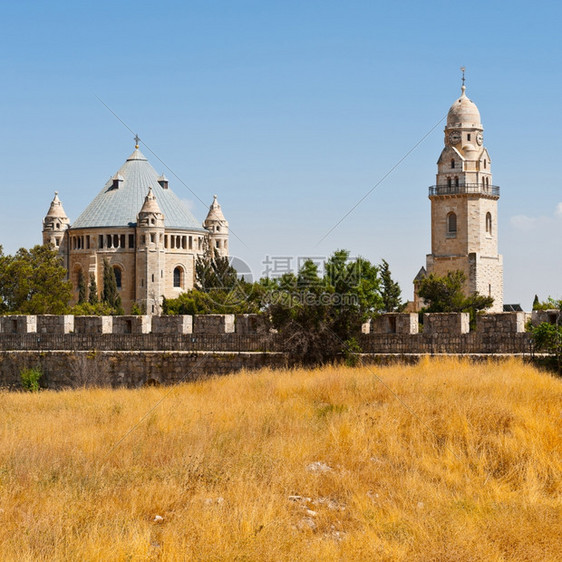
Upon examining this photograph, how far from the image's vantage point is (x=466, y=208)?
69938mm

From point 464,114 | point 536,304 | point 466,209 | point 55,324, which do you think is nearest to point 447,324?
point 55,324

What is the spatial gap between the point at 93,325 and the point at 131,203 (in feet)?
241

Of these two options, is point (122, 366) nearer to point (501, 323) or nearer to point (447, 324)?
point (447, 324)

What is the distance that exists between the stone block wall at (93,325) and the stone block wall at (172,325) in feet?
4.27

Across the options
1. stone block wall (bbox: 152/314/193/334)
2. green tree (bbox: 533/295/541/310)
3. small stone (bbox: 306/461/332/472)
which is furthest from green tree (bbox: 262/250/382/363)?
green tree (bbox: 533/295/541/310)

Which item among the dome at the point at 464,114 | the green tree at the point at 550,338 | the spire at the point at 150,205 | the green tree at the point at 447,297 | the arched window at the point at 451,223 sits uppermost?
the dome at the point at 464,114

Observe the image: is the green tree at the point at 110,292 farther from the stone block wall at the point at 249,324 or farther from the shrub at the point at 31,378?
the stone block wall at the point at 249,324

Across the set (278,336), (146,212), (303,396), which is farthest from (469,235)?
(303,396)

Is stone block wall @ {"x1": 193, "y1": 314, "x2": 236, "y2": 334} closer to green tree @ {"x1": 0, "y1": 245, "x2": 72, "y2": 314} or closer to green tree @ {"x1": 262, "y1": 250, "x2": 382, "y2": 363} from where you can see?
green tree @ {"x1": 262, "y1": 250, "x2": 382, "y2": 363}

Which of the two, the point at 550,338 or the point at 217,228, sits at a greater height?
the point at 217,228

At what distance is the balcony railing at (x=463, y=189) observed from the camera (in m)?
70.1

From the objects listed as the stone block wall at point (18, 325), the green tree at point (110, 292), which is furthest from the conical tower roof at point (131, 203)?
the stone block wall at point (18, 325)

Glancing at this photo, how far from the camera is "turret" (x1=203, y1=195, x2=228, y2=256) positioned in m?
97.1

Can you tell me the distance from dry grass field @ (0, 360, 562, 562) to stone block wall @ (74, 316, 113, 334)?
5866mm
